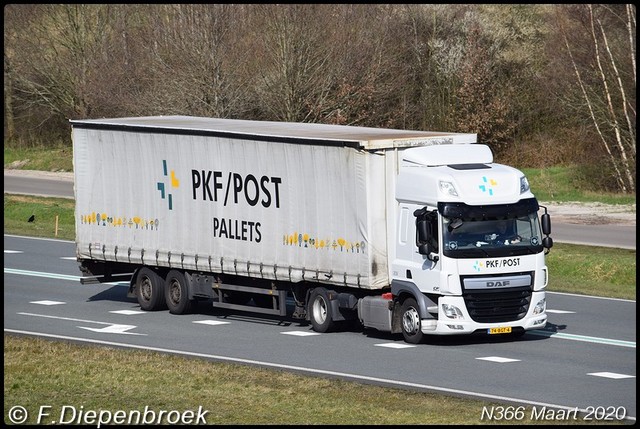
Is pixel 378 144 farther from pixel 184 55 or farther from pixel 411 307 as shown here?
pixel 184 55

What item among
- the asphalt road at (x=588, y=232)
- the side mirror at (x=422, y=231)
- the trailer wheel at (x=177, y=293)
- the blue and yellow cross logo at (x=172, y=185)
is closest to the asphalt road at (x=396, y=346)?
the trailer wheel at (x=177, y=293)

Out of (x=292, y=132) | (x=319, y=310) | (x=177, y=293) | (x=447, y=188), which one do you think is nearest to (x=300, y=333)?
(x=319, y=310)

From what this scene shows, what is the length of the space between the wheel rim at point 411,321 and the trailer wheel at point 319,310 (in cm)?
150

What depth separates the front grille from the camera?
2170 cm

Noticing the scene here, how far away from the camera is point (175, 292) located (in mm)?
25828

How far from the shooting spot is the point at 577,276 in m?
33.7

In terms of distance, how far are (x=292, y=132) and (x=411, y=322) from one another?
13.9 feet

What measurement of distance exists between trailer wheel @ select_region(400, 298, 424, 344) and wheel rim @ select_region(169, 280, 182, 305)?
5.19 meters

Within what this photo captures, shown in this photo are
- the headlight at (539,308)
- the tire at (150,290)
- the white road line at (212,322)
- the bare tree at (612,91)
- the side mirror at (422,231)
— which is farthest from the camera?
the bare tree at (612,91)

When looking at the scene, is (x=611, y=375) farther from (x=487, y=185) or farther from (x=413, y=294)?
(x=487, y=185)

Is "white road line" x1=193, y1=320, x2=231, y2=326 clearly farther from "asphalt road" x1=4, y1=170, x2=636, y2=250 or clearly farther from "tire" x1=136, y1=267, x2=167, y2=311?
"asphalt road" x1=4, y1=170, x2=636, y2=250

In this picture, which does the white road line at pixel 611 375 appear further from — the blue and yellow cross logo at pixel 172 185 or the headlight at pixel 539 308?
the blue and yellow cross logo at pixel 172 185

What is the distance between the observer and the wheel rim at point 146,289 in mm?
26188

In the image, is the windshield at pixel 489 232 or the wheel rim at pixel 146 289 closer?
the windshield at pixel 489 232
